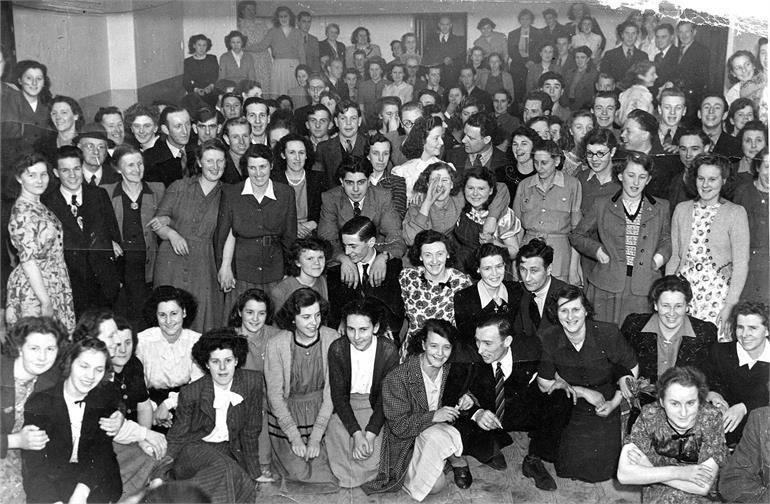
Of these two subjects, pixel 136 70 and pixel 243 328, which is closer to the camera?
pixel 243 328

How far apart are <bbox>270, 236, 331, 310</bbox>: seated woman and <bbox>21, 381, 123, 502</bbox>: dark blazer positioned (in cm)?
92

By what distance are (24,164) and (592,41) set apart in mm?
3158

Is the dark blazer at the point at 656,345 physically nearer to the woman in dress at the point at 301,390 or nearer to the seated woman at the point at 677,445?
the seated woman at the point at 677,445

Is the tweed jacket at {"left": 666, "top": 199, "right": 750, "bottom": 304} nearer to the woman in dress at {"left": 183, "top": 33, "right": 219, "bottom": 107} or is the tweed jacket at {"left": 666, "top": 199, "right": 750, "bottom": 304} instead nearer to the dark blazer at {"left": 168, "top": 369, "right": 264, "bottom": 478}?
the dark blazer at {"left": 168, "top": 369, "right": 264, "bottom": 478}

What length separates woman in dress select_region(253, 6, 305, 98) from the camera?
4.73 m

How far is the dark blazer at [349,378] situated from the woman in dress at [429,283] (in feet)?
0.62

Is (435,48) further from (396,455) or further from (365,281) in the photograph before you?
(396,455)

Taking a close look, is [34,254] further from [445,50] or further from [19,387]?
[445,50]

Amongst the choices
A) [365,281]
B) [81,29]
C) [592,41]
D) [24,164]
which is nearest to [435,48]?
[592,41]

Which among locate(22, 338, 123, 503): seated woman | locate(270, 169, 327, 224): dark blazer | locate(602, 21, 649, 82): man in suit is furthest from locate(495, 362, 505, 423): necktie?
locate(602, 21, 649, 82): man in suit

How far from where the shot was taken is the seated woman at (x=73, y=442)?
341cm

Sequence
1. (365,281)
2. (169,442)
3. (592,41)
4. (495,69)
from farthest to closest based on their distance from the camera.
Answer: (495,69)
(592,41)
(365,281)
(169,442)

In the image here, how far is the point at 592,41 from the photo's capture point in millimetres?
5105

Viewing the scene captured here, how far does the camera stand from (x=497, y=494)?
3.71 meters
